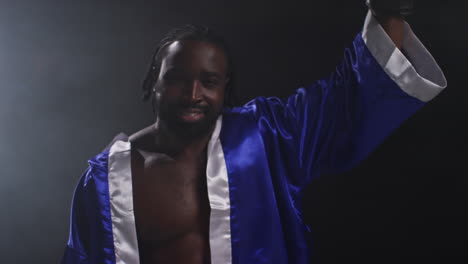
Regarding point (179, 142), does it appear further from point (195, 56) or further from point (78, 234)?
point (78, 234)


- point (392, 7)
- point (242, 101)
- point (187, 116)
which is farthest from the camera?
point (242, 101)

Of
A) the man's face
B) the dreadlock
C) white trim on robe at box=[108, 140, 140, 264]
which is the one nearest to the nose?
the man's face

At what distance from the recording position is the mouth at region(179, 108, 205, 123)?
1.01 m

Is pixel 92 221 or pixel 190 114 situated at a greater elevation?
pixel 190 114

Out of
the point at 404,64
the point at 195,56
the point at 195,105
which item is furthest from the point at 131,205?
the point at 404,64

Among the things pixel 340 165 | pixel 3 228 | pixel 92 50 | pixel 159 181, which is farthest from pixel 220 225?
pixel 3 228

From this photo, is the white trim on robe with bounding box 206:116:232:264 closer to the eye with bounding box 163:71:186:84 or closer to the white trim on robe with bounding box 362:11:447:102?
the eye with bounding box 163:71:186:84

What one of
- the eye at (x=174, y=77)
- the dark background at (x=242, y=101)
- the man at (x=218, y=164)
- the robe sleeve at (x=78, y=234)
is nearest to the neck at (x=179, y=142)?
the man at (x=218, y=164)

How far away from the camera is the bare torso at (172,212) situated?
1.02 meters

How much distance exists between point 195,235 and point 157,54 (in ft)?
1.58

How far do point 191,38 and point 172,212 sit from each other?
16.8 inches

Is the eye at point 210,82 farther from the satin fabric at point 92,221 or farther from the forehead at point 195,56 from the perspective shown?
the satin fabric at point 92,221

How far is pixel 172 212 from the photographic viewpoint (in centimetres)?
103

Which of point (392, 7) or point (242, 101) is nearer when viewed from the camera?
point (392, 7)
